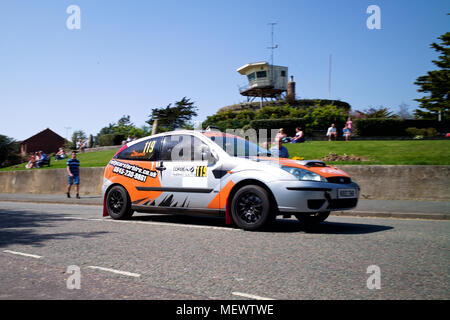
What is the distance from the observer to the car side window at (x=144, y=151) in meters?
7.71

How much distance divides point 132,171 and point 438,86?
40.7 m

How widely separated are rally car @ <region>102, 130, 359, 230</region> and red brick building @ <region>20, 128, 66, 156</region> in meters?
75.1

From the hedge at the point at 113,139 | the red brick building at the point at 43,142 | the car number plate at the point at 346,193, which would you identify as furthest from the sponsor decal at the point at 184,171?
the red brick building at the point at 43,142

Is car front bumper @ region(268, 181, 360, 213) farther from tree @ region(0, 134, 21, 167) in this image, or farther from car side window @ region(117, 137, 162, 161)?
tree @ region(0, 134, 21, 167)

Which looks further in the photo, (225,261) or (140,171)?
(140,171)

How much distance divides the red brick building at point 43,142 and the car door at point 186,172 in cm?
7595

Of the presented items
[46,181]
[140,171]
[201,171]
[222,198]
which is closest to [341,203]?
[222,198]

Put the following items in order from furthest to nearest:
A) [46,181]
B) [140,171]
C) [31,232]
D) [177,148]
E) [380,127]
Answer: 1. [380,127]
2. [46,181]
3. [140,171]
4. [177,148]
5. [31,232]

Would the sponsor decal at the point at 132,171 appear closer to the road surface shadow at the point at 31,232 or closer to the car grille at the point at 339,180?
the road surface shadow at the point at 31,232

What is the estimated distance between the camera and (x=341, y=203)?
609 centimetres

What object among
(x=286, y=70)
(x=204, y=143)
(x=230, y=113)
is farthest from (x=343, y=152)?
(x=286, y=70)

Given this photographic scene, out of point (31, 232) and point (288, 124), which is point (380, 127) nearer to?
point (288, 124)

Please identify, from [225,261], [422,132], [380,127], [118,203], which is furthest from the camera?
[380,127]

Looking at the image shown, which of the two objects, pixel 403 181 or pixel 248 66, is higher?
pixel 248 66
